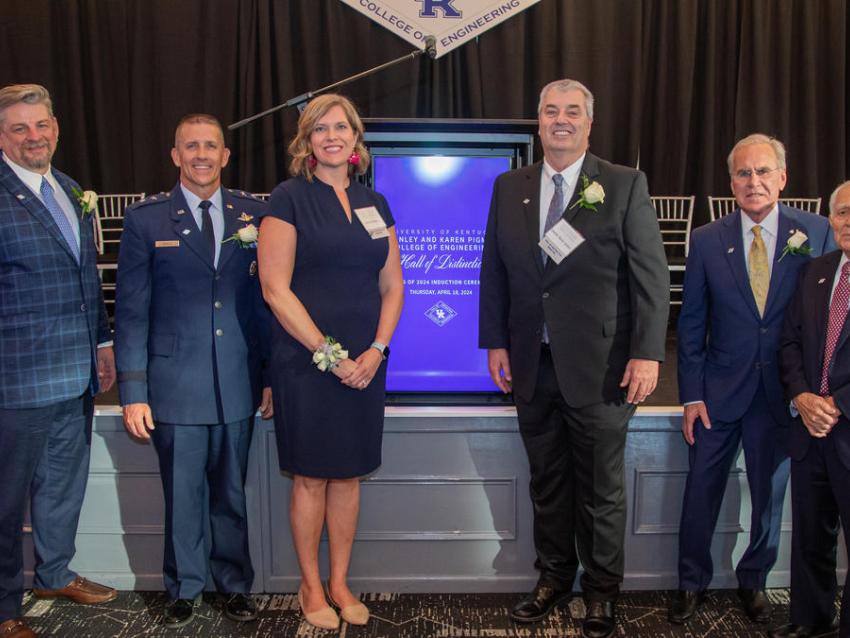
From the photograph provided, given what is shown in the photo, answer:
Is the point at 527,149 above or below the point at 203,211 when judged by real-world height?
above

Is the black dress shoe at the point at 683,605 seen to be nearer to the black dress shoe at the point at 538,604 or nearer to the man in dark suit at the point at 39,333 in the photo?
the black dress shoe at the point at 538,604

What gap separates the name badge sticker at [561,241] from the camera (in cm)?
210

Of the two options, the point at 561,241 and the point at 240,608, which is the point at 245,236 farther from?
the point at 240,608

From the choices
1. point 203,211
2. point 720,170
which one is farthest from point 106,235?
point 720,170

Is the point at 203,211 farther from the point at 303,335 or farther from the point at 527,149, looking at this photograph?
the point at 527,149

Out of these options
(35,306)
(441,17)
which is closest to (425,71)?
(441,17)

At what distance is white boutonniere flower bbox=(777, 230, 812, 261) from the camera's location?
213 centimetres

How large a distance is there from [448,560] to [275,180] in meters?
4.47

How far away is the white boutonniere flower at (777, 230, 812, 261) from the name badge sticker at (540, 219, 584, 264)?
2.07 feet

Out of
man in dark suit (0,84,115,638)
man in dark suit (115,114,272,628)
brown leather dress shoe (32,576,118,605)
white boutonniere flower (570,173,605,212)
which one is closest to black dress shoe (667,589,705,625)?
white boutonniere flower (570,173,605,212)

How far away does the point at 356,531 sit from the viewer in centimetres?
257

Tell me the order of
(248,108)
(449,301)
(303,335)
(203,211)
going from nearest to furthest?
(303,335), (203,211), (449,301), (248,108)

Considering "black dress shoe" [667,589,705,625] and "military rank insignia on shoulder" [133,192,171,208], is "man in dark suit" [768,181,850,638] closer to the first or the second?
"black dress shoe" [667,589,705,625]

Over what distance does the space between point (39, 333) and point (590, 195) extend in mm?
1671
